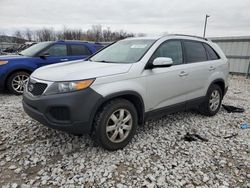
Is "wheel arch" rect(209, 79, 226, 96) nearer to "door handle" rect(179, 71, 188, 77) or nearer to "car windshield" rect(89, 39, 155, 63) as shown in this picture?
"door handle" rect(179, 71, 188, 77)

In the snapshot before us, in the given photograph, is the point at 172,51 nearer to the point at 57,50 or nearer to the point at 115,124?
the point at 115,124

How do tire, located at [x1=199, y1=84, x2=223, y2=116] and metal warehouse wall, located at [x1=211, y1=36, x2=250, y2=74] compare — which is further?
metal warehouse wall, located at [x1=211, y1=36, x2=250, y2=74]

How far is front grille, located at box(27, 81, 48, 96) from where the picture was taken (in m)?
2.66

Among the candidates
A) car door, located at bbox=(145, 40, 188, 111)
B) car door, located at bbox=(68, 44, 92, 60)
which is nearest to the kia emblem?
car door, located at bbox=(145, 40, 188, 111)

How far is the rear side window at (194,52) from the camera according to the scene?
3.80 m

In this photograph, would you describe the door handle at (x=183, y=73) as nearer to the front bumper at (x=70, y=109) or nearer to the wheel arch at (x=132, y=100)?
the wheel arch at (x=132, y=100)

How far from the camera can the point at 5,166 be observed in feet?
8.43

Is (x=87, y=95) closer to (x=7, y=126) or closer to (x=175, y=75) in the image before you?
(x=175, y=75)

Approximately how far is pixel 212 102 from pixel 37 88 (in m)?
3.57

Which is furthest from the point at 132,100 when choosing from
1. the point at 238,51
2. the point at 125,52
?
the point at 238,51

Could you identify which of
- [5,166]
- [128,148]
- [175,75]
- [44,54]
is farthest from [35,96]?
[44,54]

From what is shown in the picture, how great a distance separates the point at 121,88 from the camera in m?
2.71

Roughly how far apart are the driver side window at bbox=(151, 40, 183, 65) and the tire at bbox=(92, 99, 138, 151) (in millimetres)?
1047

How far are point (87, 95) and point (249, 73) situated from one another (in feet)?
33.6
